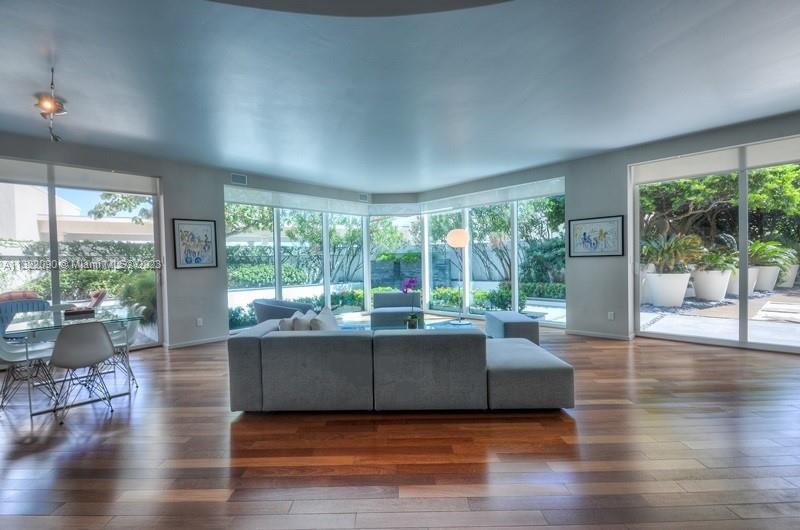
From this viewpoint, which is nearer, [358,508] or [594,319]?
[358,508]

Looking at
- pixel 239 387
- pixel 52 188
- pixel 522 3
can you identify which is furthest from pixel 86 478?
pixel 52 188

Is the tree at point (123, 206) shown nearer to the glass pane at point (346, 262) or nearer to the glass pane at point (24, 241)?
the glass pane at point (24, 241)

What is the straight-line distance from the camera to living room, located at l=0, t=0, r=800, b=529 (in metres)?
2.10

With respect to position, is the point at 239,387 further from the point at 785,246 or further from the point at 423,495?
the point at 785,246

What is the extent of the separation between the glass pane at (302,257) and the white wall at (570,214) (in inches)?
49.0

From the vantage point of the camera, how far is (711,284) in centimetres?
513

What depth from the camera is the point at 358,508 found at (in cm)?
189

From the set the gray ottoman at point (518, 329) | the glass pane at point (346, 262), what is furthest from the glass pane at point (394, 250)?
the gray ottoman at point (518, 329)

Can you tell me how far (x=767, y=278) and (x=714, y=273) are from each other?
1.74 feet

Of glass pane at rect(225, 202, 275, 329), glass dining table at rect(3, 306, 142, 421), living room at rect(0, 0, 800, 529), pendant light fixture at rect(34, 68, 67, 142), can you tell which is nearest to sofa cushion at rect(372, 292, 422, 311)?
living room at rect(0, 0, 800, 529)

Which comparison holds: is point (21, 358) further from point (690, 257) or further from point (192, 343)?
point (690, 257)

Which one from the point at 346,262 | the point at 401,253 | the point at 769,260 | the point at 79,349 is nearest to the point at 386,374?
the point at 79,349

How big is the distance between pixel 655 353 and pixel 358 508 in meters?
4.46

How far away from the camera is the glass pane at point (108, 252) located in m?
4.87
